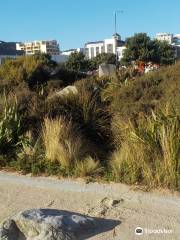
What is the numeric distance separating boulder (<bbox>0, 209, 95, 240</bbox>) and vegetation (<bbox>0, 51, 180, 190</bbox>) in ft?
5.02

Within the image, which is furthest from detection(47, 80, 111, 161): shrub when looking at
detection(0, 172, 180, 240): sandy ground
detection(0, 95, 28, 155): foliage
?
detection(0, 172, 180, 240): sandy ground

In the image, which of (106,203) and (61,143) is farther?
(61,143)

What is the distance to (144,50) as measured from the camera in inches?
2778

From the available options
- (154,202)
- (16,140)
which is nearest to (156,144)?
(154,202)

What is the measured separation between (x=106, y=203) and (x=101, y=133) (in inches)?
172

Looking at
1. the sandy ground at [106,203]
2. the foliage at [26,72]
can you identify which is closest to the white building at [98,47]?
the foliage at [26,72]

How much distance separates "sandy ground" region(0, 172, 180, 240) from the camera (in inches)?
197

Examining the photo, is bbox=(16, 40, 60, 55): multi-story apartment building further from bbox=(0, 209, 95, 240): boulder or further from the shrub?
bbox=(0, 209, 95, 240): boulder

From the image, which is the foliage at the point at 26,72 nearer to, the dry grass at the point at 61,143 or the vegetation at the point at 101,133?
the vegetation at the point at 101,133

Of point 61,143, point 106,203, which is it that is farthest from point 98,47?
point 106,203

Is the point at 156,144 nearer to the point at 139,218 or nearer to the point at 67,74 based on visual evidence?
the point at 139,218

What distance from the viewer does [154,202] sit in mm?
5711

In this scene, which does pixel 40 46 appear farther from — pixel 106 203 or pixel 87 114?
pixel 106 203

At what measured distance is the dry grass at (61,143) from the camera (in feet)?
24.8
